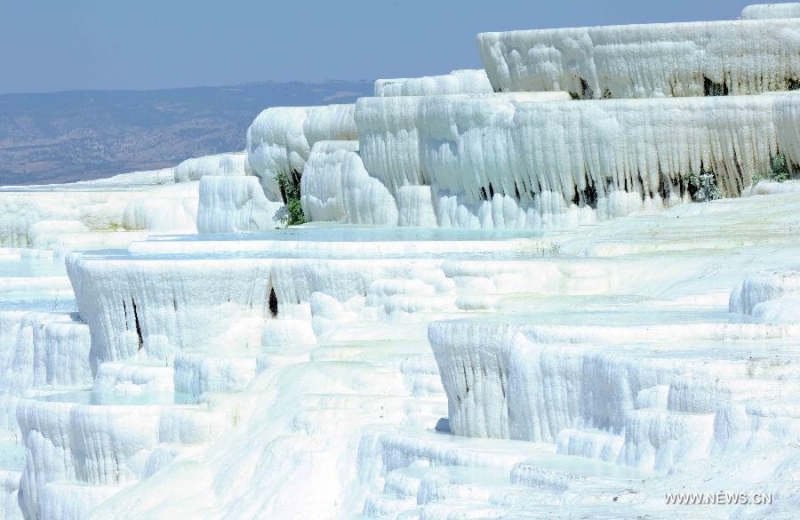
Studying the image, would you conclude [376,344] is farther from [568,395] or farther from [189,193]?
[189,193]

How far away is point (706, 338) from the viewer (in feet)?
60.2

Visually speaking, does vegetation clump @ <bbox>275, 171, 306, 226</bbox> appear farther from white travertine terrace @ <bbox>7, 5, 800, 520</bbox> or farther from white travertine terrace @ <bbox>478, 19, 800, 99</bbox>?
white travertine terrace @ <bbox>478, 19, 800, 99</bbox>

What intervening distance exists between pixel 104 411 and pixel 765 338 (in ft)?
28.0

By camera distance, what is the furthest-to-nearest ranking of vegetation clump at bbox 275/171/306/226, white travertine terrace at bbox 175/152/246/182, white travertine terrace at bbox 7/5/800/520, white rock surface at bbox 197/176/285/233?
white travertine terrace at bbox 175/152/246/182
white rock surface at bbox 197/176/285/233
vegetation clump at bbox 275/171/306/226
white travertine terrace at bbox 7/5/800/520

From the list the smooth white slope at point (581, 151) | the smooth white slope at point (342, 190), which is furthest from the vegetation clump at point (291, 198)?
the smooth white slope at point (581, 151)

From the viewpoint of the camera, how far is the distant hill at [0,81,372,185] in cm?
13575

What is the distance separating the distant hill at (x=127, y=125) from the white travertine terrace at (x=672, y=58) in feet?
316

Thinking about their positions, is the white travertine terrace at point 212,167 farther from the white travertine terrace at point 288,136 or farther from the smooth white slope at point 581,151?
the smooth white slope at point 581,151

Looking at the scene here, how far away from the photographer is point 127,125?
16050 cm

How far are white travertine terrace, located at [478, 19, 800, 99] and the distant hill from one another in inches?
3797

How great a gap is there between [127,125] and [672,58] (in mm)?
132253

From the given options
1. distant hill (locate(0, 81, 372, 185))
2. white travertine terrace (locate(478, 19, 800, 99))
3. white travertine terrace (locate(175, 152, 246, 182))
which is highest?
distant hill (locate(0, 81, 372, 185))

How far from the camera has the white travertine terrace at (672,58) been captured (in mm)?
30188

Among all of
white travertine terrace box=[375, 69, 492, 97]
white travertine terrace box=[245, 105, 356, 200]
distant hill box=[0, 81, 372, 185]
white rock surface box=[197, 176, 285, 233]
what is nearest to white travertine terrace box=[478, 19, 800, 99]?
white travertine terrace box=[375, 69, 492, 97]
